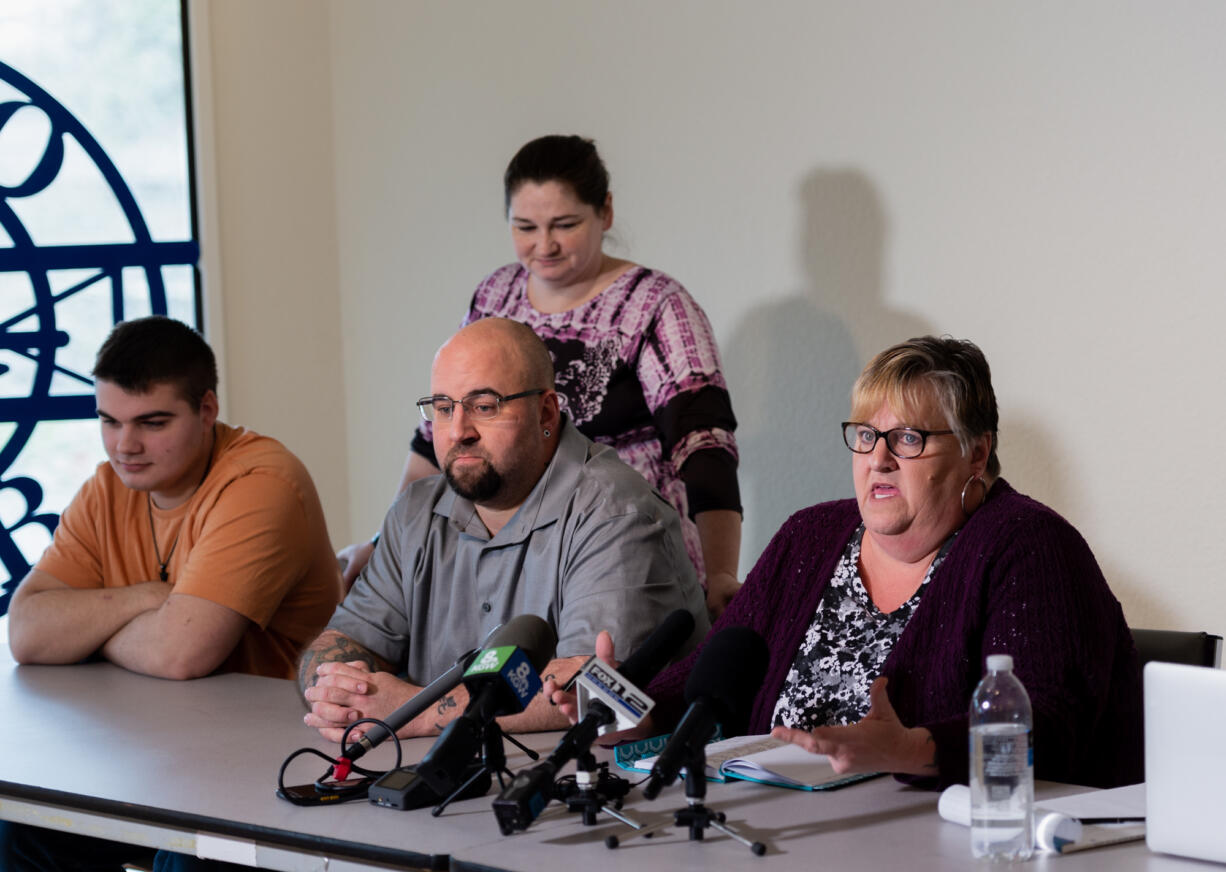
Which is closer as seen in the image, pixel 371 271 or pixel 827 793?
pixel 827 793

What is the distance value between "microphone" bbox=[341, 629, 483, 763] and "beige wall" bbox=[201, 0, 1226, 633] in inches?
80.3

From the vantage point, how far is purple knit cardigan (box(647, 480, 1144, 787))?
75.1 inches

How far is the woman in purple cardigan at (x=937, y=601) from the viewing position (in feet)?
6.36

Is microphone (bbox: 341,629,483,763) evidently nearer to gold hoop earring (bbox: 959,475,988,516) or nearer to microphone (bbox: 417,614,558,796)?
microphone (bbox: 417,614,558,796)

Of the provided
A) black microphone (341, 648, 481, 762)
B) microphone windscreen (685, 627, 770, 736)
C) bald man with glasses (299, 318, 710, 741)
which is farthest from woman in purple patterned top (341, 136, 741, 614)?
microphone windscreen (685, 627, 770, 736)

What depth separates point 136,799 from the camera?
1.96 m

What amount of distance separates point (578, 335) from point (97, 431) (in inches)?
85.1

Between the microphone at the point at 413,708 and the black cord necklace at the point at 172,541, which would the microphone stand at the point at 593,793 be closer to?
the microphone at the point at 413,708

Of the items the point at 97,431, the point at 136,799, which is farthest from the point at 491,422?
the point at 97,431

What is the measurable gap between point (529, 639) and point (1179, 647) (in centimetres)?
110

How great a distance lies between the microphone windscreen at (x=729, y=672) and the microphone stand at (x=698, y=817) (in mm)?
60

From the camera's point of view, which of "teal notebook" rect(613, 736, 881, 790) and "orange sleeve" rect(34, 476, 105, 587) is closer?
"teal notebook" rect(613, 736, 881, 790)

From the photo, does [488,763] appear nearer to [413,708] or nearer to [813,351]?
[413,708]

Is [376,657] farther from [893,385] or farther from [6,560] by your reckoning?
[6,560]
